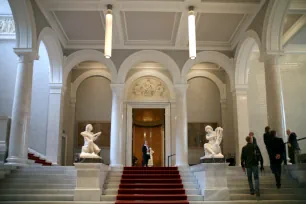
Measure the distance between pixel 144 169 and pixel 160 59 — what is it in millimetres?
5292

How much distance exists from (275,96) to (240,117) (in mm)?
3523

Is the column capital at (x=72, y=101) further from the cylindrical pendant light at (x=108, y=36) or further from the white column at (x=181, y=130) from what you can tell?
the cylindrical pendant light at (x=108, y=36)

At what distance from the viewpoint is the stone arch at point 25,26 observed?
9.95 m

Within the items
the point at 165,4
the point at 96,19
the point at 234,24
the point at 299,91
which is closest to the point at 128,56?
the point at 96,19

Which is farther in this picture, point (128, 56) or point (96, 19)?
point (128, 56)

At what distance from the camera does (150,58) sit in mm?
14078

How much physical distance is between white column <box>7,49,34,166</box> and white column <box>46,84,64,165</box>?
3.06 meters

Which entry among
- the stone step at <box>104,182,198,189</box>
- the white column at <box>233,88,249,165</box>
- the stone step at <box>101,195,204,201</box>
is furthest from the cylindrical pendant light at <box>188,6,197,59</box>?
the white column at <box>233,88,249,165</box>

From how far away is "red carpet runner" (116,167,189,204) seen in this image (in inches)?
312

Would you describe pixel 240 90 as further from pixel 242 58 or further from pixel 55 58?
pixel 55 58

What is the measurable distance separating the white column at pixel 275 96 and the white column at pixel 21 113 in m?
7.62

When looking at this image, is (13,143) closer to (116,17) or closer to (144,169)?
(144,169)

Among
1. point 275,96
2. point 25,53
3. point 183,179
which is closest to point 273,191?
point 183,179

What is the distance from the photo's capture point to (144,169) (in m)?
10.5
